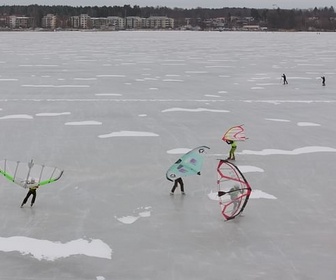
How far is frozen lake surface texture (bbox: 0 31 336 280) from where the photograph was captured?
5.31m

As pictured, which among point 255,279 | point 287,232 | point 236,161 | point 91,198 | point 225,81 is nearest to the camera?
point 255,279

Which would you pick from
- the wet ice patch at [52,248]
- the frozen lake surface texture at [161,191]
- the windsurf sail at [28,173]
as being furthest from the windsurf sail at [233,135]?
the wet ice patch at [52,248]

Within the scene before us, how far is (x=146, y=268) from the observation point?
5.14 m

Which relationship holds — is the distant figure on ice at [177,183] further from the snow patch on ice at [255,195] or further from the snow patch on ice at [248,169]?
the snow patch on ice at [248,169]

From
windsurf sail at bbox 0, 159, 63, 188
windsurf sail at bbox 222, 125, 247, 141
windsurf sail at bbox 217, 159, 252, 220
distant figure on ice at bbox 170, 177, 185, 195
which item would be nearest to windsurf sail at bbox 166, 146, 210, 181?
distant figure on ice at bbox 170, 177, 185, 195

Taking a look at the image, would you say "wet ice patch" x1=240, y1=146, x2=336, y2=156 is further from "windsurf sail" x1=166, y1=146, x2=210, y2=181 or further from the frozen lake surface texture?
"windsurf sail" x1=166, y1=146, x2=210, y2=181

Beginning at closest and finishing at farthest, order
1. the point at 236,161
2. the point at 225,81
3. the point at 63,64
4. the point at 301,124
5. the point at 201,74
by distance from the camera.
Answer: the point at 236,161 → the point at 301,124 → the point at 225,81 → the point at 201,74 → the point at 63,64

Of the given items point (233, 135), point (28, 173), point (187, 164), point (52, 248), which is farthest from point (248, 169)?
point (52, 248)

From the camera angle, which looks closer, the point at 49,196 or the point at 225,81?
the point at 49,196

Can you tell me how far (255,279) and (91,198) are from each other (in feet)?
9.29

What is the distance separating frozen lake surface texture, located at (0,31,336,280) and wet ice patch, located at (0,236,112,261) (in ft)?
0.03

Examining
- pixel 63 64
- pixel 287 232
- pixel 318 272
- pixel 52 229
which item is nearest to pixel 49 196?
pixel 52 229

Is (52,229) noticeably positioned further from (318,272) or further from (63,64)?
(63,64)

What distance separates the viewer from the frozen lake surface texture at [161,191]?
17.4 feet
